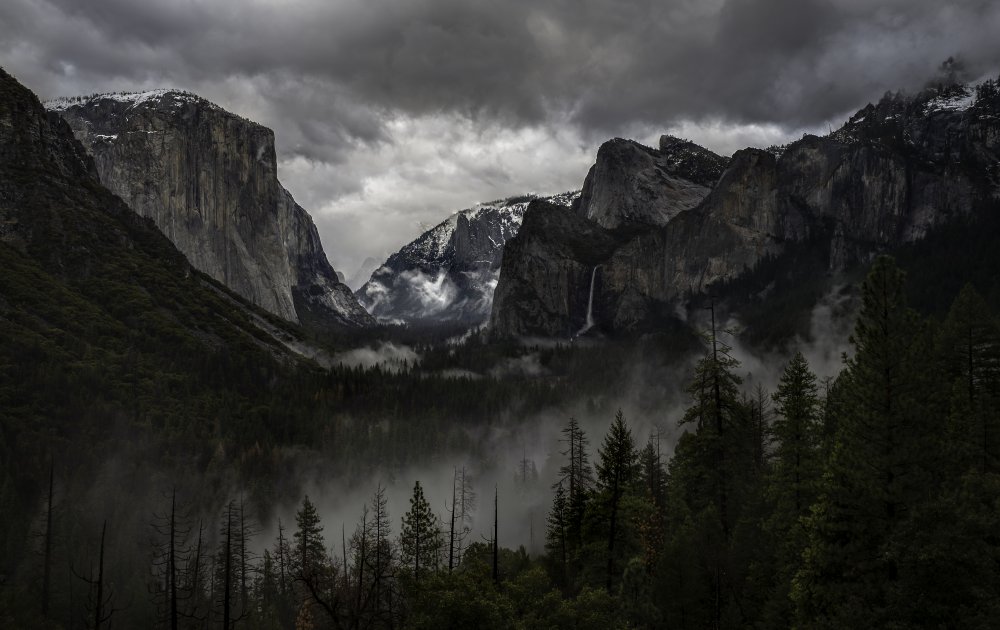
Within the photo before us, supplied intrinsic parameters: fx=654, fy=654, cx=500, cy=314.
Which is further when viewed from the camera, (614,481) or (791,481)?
(614,481)

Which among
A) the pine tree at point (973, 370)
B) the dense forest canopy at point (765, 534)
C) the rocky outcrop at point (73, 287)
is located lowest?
the dense forest canopy at point (765, 534)

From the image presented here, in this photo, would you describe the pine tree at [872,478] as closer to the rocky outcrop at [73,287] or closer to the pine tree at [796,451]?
the pine tree at [796,451]

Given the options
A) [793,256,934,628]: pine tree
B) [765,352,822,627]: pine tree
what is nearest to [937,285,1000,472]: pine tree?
[765,352,822,627]: pine tree

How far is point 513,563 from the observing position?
52.8 m

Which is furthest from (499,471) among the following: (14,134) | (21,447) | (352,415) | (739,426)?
(14,134)

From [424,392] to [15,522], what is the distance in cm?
11070

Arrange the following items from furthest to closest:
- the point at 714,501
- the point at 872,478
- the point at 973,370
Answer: the point at 973,370, the point at 714,501, the point at 872,478

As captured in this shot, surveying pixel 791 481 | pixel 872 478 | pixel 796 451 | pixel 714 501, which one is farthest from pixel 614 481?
pixel 872 478

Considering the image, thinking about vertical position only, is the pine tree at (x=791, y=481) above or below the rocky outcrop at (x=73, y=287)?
below

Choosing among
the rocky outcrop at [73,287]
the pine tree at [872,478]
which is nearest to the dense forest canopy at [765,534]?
the pine tree at [872,478]

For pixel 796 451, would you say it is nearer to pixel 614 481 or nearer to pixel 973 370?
pixel 614 481

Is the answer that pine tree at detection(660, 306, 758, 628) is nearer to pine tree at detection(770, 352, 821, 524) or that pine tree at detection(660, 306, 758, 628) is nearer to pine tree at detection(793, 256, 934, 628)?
pine tree at detection(770, 352, 821, 524)

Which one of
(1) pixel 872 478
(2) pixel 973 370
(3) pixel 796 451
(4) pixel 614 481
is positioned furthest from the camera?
(2) pixel 973 370

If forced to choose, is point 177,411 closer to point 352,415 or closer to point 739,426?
point 352,415
